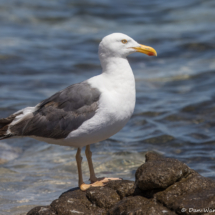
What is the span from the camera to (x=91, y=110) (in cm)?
560

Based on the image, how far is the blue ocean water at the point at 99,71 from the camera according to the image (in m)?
7.73

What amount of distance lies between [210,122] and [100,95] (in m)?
5.36

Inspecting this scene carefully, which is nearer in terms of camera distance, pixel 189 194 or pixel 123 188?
pixel 189 194

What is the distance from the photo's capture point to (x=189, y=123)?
10242 millimetres

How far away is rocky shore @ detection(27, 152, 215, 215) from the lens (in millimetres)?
4344

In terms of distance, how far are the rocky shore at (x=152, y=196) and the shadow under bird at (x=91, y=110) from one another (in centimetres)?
66

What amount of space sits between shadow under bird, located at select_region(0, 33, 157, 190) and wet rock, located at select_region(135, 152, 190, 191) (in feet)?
3.40

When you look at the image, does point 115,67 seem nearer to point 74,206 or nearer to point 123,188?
point 123,188

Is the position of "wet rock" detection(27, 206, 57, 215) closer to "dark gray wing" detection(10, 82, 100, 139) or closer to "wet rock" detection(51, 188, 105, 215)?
"wet rock" detection(51, 188, 105, 215)

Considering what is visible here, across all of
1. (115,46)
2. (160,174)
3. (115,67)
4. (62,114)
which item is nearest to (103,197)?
(160,174)

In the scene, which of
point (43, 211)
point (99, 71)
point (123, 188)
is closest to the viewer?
point (43, 211)

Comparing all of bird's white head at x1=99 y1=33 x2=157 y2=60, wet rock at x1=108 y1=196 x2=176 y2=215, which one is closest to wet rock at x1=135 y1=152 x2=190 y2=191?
wet rock at x1=108 y1=196 x2=176 y2=215

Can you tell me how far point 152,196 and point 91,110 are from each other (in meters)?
1.59

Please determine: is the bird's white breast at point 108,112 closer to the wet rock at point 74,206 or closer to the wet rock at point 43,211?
the wet rock at point 74,206
